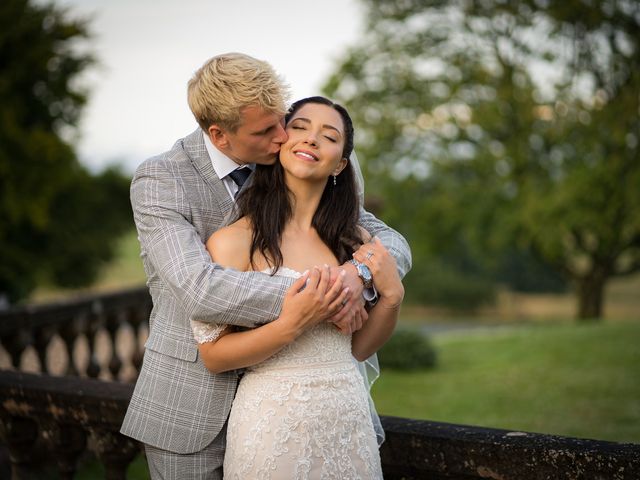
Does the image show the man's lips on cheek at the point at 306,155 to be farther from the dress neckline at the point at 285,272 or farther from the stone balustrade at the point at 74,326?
the stone balustrade at the point at 74,326

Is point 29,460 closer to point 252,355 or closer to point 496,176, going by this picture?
point 252,355

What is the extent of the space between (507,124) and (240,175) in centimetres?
1894

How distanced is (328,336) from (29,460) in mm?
1654

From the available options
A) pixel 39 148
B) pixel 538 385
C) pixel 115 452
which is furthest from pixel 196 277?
pixel 39 148

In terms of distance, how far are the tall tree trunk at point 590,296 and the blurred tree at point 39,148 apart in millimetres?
14472

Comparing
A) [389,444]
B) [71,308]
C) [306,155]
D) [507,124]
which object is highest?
[306,155]

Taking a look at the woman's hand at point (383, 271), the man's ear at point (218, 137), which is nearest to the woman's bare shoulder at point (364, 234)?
the woman's hand at point (383, 271)

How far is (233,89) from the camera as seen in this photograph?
8.05ft

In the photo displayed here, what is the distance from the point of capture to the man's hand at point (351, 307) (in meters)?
2.38

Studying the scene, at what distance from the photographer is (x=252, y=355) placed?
232 cm

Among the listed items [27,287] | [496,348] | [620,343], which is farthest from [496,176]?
[27,287]

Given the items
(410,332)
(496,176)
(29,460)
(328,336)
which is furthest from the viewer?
(496,176)

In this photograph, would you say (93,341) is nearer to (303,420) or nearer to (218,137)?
(218,137)

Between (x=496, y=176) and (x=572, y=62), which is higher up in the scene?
(x=572, y=62)
